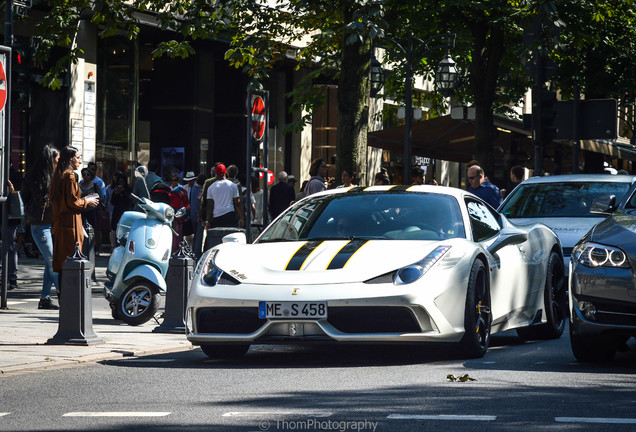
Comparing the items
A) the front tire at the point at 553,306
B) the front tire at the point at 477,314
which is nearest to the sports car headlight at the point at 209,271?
the front tire at the point at 477,314

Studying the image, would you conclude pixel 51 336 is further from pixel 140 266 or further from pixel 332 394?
pixel 332 394

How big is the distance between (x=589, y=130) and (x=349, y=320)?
43.6ft

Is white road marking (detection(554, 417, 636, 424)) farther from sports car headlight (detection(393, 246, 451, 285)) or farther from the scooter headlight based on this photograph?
the scooter headlight

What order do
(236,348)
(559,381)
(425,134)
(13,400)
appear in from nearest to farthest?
(13,400) < (559,381) < (236,348) < (425,134)

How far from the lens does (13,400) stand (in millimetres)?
7266

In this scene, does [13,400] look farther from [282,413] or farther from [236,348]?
[236,348]

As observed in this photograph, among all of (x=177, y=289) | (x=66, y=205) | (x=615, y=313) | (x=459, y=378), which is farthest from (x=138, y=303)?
(x=615, y=313)

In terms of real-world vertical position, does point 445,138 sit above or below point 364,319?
above

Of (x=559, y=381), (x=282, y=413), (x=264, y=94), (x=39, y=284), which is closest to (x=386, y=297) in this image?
(x=559, y=381)

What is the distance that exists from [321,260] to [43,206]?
6248 millimetres

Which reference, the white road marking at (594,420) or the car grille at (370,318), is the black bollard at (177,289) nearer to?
the car grille at (370,318)

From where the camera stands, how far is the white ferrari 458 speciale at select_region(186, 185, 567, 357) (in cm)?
878

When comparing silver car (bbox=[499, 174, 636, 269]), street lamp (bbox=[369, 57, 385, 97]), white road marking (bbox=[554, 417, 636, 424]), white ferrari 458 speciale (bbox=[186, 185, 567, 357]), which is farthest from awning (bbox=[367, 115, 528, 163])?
white road marking (bbox=[554, 417, 636, 424])

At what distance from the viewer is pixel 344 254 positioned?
912cm
